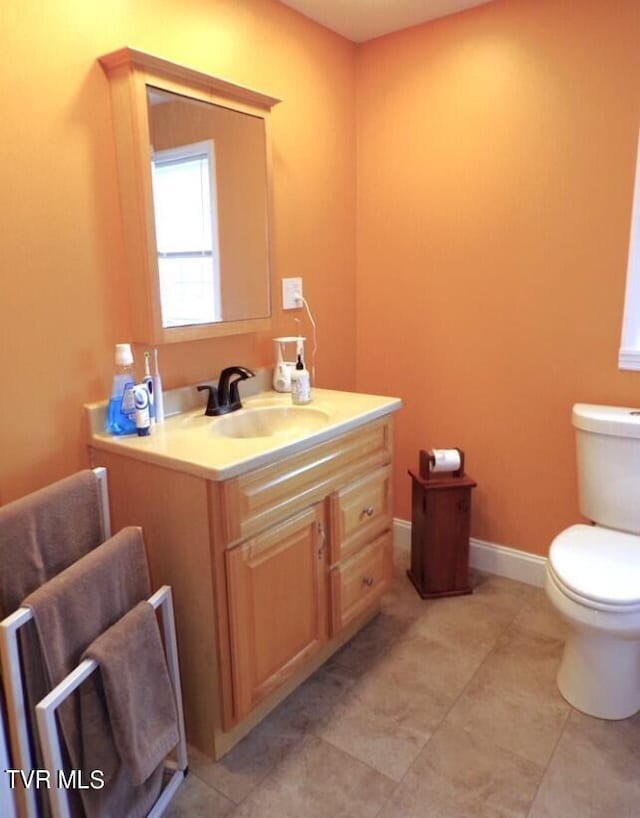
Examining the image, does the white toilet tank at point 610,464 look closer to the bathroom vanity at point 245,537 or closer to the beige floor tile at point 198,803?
the bathroom vanity at point 245,537

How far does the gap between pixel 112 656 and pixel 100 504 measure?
14.6 inches

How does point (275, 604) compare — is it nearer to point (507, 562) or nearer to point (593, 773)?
point (593, 773)

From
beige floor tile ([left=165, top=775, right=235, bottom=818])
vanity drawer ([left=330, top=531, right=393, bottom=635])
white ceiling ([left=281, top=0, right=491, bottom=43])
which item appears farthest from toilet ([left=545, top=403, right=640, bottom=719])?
white ceiling ([left=281, top=0, right=491, bottom=43])

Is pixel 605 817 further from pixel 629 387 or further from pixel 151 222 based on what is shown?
pixel 151 222

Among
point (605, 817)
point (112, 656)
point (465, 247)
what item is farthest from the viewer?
point (465, 247)

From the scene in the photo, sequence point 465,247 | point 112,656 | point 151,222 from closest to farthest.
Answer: point 112,656 → point 151,222 → point 465,247

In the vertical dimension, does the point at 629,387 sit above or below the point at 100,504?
above

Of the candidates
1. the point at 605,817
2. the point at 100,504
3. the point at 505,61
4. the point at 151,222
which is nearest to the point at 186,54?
the point at 151,222

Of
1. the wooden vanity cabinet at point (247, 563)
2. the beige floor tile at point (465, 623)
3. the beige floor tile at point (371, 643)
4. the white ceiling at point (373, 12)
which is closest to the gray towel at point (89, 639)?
the wooden vanity cabinet at point (247, 563)

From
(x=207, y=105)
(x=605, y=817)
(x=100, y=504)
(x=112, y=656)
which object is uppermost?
(x=207, y=105)

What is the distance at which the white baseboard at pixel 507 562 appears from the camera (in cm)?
244

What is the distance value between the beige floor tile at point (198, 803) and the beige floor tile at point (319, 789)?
5 centimetres

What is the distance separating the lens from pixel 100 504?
1434 millimetres

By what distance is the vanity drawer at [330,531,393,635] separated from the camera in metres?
1.89
